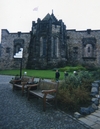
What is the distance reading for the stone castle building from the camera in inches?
1058

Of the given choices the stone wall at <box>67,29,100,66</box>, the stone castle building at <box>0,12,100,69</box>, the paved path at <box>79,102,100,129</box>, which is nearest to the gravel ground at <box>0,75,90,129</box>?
the paved path at <box>79,102,100,129</box>

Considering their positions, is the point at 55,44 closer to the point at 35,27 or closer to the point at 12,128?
the point at 35,27

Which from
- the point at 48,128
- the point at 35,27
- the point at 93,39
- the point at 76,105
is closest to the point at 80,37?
the point at 93,39

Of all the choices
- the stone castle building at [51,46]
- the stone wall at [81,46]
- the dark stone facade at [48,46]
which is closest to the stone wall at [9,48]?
the stone castle building at [51,46]

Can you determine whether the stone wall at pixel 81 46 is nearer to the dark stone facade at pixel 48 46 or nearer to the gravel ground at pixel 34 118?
the dark stone facade at pixel 48 46

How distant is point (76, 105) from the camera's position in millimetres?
5668

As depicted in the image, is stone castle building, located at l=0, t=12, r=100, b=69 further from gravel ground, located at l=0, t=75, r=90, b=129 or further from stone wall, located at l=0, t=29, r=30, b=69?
gravel ground, located at l=0, t=75, r=90, b=129

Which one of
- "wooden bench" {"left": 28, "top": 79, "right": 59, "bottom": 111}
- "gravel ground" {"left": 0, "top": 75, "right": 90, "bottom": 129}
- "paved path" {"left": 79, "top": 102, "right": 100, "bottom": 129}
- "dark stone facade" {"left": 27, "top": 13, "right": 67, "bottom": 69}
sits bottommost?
"gravel ground" {"left": 0, "top": 75, "right": 90, "bottom": 129}

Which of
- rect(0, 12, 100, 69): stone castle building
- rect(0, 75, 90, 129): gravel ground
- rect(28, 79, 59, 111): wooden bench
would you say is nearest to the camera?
rect(0, 75, 90, 129): gravel ground

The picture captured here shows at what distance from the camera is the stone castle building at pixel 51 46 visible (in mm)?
26875

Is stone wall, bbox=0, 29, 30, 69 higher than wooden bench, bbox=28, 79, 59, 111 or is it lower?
higher

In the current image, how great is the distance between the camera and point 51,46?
1047 inches

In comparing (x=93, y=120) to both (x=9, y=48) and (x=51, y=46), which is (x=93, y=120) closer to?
(x=51, y=46)

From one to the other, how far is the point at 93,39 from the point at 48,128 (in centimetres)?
2947
